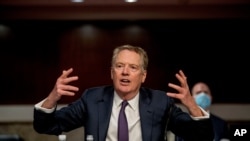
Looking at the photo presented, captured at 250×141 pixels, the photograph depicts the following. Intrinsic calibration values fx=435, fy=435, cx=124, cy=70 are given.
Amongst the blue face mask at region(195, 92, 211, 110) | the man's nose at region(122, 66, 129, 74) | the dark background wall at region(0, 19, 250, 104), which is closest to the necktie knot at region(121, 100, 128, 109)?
the man's nose at region(122, 66, 129, 74)

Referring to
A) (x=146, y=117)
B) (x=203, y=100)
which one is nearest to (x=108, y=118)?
(x=146, y=117)

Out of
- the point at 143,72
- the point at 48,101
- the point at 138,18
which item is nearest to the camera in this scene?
the point at 48,101

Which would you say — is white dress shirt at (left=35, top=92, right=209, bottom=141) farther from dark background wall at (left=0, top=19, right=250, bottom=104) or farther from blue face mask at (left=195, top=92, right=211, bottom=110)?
dark background wall at (left=0, top=19, right=250, bottom=104)

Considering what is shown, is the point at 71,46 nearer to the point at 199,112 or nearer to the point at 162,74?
the point at 162,74

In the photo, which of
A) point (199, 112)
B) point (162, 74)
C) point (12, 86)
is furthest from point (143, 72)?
point (12, 86)

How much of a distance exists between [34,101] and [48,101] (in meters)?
3.35

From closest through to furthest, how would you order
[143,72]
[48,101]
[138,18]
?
[48,101]
[143,72]
[138,18]

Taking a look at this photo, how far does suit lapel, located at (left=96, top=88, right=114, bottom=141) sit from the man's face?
7 cm

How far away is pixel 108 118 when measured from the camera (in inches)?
77.9

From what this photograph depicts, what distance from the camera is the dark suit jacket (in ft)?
6.40

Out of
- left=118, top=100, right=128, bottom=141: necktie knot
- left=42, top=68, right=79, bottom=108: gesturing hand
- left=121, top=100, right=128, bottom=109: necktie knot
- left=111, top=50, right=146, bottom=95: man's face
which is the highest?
left=111, top=50, right=146, bottom=95: man's face

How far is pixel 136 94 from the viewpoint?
6.82 ft

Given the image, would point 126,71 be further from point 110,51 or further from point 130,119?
point 110,51

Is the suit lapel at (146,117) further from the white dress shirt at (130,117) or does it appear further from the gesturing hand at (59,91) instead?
the gesturing hand at (59,91)
